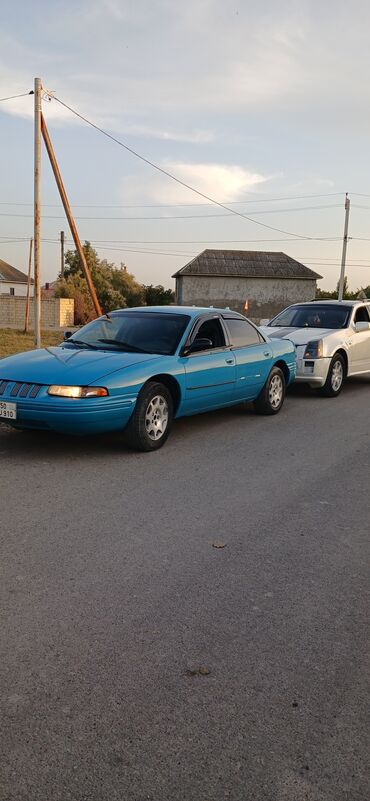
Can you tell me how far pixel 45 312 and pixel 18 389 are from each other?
28763 millimetres

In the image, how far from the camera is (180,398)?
7.04 m

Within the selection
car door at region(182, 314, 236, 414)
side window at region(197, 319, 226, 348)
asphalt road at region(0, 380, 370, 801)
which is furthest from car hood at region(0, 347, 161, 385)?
side window at region(197, 319, 226, 348)

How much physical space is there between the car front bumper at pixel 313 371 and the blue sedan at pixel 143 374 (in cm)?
156

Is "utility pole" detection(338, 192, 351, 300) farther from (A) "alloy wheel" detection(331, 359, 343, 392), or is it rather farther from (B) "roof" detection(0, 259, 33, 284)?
(B) "roof" detection(0, 259, 33, 284)

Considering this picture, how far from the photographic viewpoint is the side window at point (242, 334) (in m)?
8.32

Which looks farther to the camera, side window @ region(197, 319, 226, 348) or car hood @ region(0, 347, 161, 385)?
side window @ region(197, 319, 226, 348)

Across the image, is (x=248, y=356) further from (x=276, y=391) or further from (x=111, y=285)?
(x=111, y=285)

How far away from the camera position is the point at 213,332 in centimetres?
801

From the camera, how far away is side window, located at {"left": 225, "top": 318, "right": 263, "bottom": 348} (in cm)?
832

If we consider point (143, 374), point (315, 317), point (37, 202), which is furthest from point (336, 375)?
point (37, 202)

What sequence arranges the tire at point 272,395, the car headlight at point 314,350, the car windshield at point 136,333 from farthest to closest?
the car headlight at point 314,350
the tire at point 272,395
the car windshield at point 136,333

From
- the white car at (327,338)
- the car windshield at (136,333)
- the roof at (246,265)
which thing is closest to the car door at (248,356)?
the car windshield at (136,333)

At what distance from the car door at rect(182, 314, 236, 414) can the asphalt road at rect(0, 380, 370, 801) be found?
1.50 metres

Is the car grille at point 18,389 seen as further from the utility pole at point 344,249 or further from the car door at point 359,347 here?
the utility pole at point 344,249
